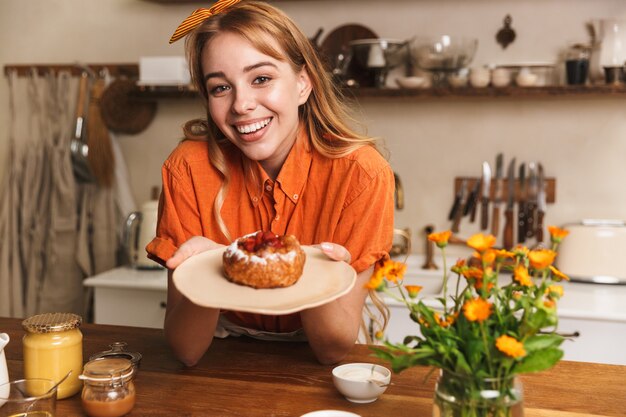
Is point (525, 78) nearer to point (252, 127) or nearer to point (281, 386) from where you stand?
point (252, 127)

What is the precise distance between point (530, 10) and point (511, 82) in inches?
11.1

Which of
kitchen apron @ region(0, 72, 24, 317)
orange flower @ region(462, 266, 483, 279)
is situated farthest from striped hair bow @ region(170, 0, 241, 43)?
kitchen apron @ region(0, 72, 24, 317)

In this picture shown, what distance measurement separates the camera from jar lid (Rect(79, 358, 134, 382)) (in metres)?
1.06

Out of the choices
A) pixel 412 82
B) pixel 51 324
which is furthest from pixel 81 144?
pixel 51 324

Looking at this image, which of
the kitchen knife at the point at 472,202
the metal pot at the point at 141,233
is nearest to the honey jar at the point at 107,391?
the metal pot at the point at 141,233

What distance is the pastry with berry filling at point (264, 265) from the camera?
108 centimetres

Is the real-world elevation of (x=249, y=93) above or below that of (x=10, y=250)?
above

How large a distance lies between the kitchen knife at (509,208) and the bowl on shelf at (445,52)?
0.45 m

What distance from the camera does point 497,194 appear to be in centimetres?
275

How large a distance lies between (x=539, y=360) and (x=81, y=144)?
102 inches

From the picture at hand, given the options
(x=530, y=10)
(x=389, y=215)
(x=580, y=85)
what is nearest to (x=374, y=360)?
(x=389, y=215)

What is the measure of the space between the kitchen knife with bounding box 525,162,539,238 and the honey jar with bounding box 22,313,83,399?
2.00 meters

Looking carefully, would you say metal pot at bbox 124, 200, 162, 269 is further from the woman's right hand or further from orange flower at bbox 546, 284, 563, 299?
orange flower at bbox 546, 284, 563, 299

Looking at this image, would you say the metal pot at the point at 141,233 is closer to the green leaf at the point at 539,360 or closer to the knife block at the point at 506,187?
the knife block at the point at 506,187
